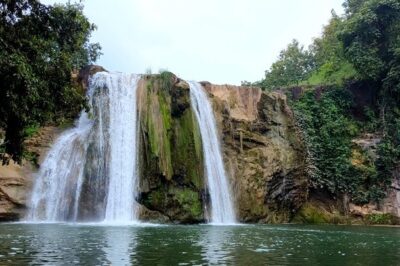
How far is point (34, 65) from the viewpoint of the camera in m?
10.9

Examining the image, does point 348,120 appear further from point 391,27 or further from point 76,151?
point 76,151

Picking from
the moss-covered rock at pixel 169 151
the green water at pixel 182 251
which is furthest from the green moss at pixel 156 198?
the green water at pixel 182 251

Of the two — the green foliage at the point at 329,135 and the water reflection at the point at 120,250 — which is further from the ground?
the green foliage at the point at 329,135

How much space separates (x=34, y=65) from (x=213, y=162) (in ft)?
64.0

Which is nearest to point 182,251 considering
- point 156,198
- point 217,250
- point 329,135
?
point 217,250

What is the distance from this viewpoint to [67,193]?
25.9 meters

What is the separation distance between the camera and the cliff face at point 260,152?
29906 mm

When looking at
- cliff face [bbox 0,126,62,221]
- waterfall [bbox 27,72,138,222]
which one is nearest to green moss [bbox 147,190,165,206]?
waterfall [bbox 27,72,138,222]

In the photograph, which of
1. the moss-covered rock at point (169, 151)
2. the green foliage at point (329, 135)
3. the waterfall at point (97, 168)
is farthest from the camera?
the green foliage at point (329, 135)

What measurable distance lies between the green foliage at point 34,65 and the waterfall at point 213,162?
53.9 feet

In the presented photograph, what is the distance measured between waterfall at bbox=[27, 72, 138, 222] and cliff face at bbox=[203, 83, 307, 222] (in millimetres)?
6129

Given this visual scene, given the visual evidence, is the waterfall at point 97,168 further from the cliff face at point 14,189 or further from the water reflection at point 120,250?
the water reflection at point 120,250

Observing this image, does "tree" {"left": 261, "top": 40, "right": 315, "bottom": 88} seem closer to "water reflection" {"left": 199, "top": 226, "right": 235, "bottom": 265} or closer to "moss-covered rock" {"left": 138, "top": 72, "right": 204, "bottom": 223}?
"moss-covered rock" {"left": 138, "top": 72, "right": 204, "bottom": 223}

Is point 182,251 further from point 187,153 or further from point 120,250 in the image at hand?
point 187,153
